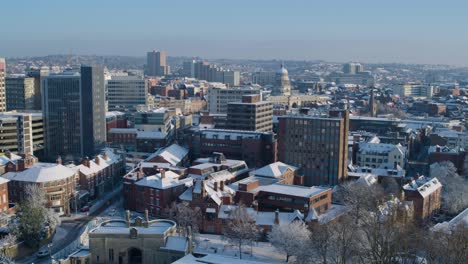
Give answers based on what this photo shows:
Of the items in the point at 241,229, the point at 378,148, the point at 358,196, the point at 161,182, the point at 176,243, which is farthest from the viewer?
the point at 378,148

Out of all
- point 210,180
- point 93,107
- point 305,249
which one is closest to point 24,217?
point 210,180

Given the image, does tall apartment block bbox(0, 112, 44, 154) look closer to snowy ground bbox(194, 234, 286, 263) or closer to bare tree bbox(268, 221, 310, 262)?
snowy ground bbox(194, 234, 286, 263)

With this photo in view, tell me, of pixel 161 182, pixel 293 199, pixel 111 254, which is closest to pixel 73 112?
pixel 161 182

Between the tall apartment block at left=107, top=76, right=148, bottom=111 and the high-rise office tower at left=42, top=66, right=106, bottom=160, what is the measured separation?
5635 cm

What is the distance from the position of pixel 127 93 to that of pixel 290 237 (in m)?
120

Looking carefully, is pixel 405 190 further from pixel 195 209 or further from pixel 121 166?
pixel 121 166

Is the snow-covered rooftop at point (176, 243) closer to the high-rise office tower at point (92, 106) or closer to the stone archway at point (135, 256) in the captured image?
the stone archway at point (135, 256)

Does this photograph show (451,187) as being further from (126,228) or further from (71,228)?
(71,228)

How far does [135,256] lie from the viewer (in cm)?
5606

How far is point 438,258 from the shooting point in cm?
4647

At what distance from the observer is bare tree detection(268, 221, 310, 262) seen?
55.3m

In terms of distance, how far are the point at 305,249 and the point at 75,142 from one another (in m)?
68.6

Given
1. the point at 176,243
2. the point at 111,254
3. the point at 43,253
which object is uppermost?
the point at 176,243

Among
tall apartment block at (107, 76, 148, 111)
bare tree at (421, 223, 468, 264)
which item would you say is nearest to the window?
bare tree at (421, 223, 468, 264)
